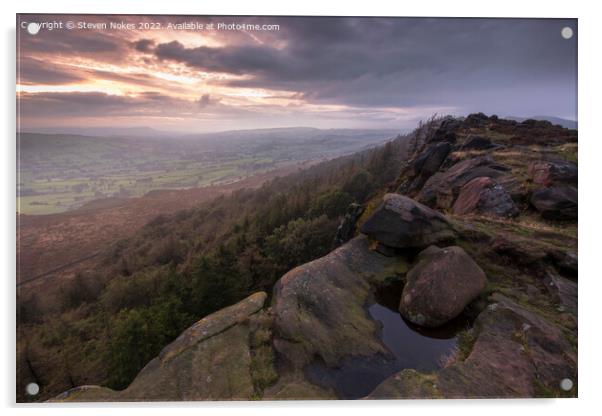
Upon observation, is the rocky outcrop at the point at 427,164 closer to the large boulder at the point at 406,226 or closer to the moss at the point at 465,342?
the large boulder at the point at 406,226

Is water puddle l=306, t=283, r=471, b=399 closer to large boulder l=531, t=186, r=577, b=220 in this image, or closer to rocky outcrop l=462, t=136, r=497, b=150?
large boulder l=531, t=186, r=577, b=220

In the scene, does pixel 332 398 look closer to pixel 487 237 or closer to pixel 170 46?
pixel 487 237

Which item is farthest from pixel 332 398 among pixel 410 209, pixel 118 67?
pixel 118 67

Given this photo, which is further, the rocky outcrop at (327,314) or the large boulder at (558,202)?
the large boulder at (558,202)

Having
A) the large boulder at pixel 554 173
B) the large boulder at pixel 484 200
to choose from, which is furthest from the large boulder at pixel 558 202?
the large boulder at pixel 484 200

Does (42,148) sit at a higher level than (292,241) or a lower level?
higher

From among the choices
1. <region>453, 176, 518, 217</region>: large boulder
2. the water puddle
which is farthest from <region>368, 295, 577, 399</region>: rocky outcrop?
<region>453, 176, 518, 217</region>: large boulder

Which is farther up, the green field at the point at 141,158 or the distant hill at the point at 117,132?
the distant hill at the point at 117,132
